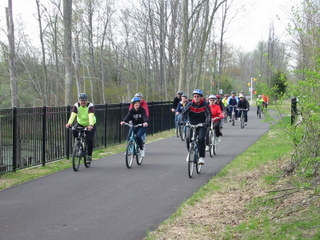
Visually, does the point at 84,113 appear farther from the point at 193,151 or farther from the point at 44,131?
the point at 193,151

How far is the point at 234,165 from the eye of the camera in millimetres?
12273

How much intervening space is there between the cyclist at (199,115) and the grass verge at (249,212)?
3.33 feet

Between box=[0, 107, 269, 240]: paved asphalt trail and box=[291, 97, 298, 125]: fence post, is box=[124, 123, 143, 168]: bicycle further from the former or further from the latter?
box=[291, 97, 298, 125]: fence post

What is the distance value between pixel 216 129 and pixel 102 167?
4818mm

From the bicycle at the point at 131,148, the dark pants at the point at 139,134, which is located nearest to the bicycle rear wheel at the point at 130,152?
the bicycle at the point at 131,148

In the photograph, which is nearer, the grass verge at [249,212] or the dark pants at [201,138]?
the grass verge at [249,212]

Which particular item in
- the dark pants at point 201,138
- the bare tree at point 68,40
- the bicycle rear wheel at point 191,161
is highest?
the bare tree at point 68,40

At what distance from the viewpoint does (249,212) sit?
23.2 ft

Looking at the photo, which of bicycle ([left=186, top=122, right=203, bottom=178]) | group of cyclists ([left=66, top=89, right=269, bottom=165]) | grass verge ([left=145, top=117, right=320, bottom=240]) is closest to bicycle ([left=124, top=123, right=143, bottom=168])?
group of cyclists ([left=66, top=89, right=269, bottom=165])

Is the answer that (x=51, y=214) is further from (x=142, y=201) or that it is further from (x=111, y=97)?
(x=111, y=97)

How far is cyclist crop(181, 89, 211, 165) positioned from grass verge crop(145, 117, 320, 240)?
101 centimetres

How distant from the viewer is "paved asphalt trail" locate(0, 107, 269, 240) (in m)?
6.37

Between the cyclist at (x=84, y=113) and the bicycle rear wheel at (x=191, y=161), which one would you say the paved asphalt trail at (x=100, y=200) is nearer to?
the bicycle rear wheel at (x=191, y=161)

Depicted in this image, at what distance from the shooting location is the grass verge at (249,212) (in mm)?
5734
